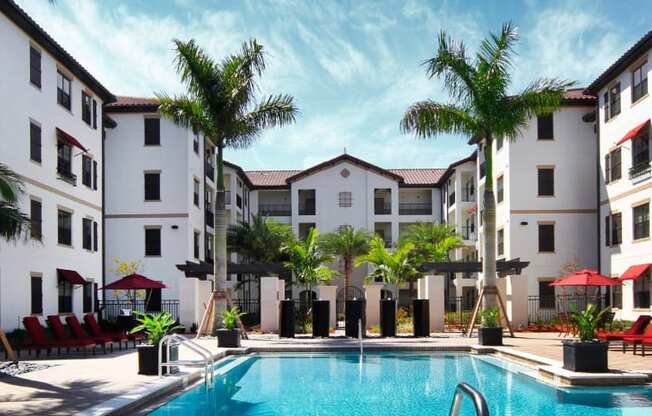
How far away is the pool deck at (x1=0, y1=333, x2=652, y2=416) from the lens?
10344 mm

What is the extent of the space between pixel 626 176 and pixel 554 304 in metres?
7.67

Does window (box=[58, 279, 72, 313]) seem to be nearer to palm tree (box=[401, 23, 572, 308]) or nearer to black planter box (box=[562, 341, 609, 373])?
palm tree (box=[401, 23, 572, 308])

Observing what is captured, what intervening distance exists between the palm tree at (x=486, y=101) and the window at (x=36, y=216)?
1327cm

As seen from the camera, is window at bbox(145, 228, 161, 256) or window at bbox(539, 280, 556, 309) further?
window at bbox(145, 228, 161, 256)

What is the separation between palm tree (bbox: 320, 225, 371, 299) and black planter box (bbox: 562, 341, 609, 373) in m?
33.8

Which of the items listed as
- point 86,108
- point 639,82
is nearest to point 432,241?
point 639,82

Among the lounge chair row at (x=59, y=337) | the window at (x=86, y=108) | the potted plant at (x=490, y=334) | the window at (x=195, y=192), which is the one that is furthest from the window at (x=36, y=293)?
the potted plant at (x=490, y=334)

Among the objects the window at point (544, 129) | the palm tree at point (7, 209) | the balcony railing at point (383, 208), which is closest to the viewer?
the palm tree at point (7, 209)

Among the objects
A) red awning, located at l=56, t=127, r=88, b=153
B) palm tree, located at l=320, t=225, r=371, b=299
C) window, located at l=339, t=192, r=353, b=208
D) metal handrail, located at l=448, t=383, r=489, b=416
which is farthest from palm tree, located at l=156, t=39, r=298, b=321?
window, located at l=339, t=192, r=353, b=208

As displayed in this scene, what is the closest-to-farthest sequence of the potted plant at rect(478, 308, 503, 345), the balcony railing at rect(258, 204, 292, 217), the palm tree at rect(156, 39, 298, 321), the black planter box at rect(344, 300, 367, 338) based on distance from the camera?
the potted plant at rect(478, 308, 503, 345) < the palm tree at rect(156, 39, 298, 321) < the black planter box at rect(344, 300, 367, 338) < the balcony railing at rect(258, 204, 292, 217)

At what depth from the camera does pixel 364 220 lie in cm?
5269

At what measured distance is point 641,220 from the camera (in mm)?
27109

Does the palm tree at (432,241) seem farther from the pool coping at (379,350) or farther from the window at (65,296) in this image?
the pool coping at (379,350)

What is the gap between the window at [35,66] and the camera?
2433 cm
